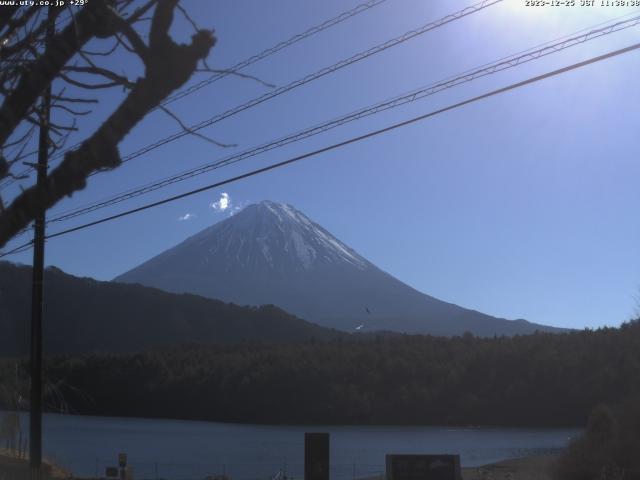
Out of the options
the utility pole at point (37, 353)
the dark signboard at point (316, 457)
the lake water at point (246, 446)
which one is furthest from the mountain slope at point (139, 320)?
the dark signboard at point (316, 457)

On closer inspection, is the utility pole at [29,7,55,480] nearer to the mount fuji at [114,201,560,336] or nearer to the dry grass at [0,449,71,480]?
the dry grass at [0,449,71,480]

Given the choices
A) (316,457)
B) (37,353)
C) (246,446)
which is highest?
(37,353)

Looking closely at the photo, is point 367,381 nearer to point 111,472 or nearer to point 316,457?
point 111,472

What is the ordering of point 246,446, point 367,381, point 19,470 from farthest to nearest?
point 367,381 → point 246,446 → point 19,470

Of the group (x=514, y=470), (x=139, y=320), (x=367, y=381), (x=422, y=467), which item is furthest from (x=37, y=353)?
(x=139, y=320)

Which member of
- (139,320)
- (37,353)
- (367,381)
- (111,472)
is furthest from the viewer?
(139,320)

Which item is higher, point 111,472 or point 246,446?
point 111,472

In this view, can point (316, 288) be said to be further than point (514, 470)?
Yes

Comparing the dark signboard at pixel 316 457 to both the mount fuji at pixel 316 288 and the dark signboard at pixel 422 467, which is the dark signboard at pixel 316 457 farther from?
the mount fuji at pixel 316 288
